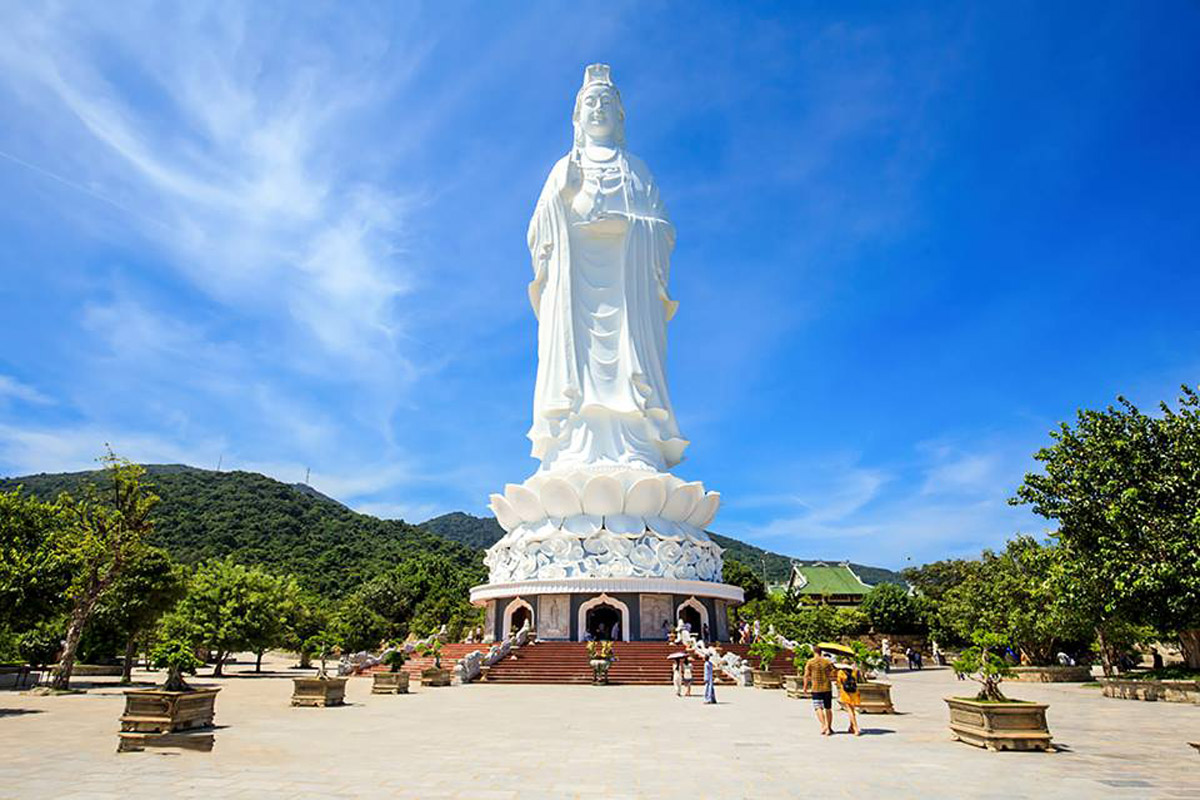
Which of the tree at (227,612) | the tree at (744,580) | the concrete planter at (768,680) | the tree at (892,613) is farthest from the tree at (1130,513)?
the tree at (744,580)

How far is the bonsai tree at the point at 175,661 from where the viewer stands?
10500 mm

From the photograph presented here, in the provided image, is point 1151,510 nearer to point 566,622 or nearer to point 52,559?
point 566,622

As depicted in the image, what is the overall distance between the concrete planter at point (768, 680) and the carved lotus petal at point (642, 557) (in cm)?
796

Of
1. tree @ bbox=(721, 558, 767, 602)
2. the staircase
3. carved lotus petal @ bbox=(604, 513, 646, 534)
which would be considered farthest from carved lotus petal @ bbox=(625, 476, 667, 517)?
tree @ bbox=(721, 558, 767, 602)

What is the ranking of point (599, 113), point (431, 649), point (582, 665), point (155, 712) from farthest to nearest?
point (599, 113)
point (431, 649)
point (582, 665)
point (155, 712)

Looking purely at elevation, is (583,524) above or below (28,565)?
above

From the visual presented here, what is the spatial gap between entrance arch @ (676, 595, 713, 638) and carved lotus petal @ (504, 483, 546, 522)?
650cm

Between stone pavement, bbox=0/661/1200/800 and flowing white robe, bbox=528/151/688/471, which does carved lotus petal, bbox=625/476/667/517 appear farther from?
stone pavement, bbox=0/661/1200/800

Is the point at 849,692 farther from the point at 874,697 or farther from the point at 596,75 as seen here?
the point at 596,75

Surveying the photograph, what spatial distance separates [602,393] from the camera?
31688 millimetres

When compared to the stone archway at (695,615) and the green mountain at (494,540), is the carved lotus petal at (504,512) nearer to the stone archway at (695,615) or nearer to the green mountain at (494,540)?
the stone archway at (695,615)

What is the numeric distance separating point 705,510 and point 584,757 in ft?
76.2

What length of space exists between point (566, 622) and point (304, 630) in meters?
16.0

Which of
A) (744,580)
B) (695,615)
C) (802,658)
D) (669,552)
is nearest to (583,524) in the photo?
(669,552)
